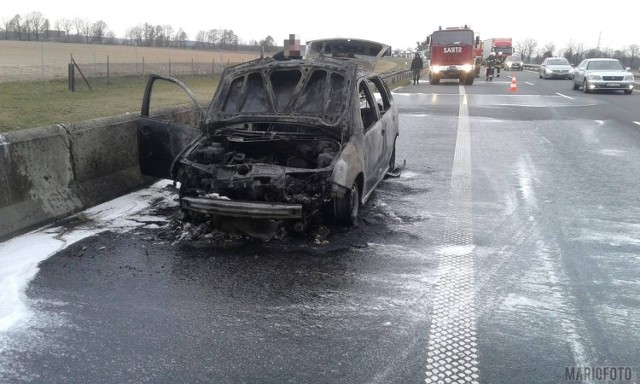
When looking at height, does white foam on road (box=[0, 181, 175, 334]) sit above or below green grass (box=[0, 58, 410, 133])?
below

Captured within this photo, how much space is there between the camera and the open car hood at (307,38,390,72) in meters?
12.6

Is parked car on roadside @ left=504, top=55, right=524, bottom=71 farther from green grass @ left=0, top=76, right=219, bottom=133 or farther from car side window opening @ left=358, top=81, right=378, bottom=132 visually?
car side window opening @ left=358, top=81, right=378, bottom=132

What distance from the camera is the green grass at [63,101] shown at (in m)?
13.7

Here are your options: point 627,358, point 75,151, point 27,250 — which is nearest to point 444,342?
point 627,358

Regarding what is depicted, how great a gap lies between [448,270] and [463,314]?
865mm

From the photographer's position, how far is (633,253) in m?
5.31

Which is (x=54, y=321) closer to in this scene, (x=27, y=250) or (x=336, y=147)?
(x=27, y=250)

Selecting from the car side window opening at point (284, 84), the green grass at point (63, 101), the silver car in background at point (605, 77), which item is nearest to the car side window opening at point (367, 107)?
the car side window opening at point (284, 84)

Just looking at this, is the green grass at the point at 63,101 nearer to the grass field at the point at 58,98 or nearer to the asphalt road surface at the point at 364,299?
the grass field at the point at 58,98

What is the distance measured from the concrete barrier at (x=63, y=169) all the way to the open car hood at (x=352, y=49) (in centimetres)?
588

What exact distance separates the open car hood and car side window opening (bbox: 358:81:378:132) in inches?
198

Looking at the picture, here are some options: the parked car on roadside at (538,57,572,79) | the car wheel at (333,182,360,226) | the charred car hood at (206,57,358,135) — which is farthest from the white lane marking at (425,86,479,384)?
the parked car on roadside at (538,57,572,79)

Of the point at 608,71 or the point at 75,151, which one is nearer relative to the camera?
the point at 75,151

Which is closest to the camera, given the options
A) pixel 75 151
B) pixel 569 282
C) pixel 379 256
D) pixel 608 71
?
pixel 569 282
